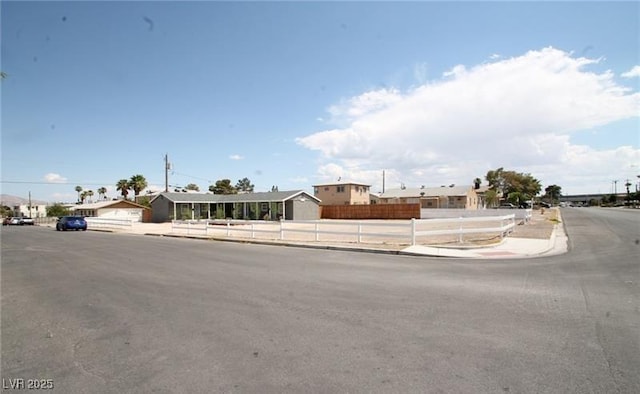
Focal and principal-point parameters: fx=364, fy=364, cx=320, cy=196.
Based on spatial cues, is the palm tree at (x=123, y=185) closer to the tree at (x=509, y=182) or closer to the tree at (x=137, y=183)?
the tree at (x=137, y=183)

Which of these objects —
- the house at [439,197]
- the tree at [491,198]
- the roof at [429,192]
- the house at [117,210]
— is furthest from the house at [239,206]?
the tree at [491,198]

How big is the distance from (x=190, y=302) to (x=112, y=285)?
2890mm

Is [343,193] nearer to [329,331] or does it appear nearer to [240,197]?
[240,197]

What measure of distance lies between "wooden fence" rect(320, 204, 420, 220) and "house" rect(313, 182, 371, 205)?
968 centimetres

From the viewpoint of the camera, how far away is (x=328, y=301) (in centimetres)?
661

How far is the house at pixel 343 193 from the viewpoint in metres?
60.5

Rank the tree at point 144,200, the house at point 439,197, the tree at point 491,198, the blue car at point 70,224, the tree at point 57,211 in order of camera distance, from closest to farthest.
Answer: the blue car at point 70,224 < the house at point 439,197 < the tree at point 144,200 < the tree at point 491,198 < the tree at point 57,211

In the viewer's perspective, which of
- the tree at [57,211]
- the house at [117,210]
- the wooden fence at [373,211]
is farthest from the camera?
the tree at [57,211]

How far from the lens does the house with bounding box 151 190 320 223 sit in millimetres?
45438

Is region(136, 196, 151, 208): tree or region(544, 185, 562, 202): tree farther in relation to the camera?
region(544, 185, 562, 202): tree

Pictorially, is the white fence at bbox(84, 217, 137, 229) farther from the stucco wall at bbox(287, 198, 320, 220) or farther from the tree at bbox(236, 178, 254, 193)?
the tree at bbox(236, 178, 254, 193)

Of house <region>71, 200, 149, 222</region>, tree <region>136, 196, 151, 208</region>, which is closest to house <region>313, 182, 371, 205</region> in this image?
house <region>71, 200, 149, 222</region>

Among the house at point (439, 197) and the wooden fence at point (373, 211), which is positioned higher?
the house at point (439, 197)

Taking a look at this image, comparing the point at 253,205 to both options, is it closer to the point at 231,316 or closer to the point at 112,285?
the point at 112,285
